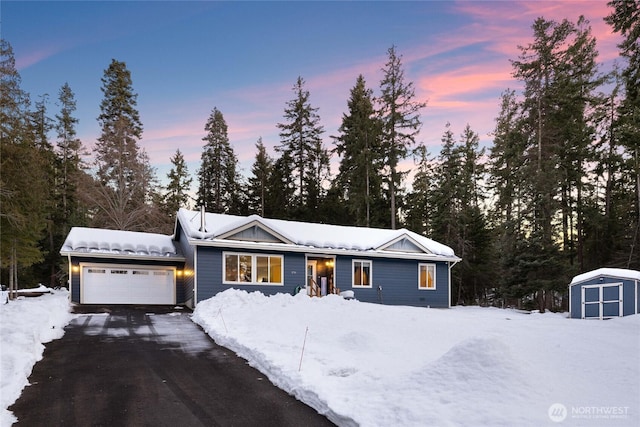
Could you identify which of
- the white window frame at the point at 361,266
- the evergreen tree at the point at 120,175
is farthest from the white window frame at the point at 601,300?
the evergreen tree at the point at 120,175

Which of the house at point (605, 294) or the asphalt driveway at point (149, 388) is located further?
the house at point (605, 294)

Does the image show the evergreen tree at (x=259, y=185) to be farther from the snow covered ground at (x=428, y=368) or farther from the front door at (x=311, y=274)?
the snow covered ground at (x=428, y=368)

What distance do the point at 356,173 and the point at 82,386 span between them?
3035 centimetres

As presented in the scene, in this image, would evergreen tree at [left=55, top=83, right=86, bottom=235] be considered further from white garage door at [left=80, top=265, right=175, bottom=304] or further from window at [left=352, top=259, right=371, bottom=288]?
window at [left=352, top=259, right=371, bottom=288]

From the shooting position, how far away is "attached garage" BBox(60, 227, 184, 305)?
18656mm

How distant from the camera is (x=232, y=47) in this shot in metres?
20.5

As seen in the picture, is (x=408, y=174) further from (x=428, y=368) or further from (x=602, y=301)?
(x=428, y=368)

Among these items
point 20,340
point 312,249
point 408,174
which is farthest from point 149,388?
point 408,174

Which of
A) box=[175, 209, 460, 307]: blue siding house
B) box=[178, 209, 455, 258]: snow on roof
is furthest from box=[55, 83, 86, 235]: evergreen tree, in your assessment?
box=[178, 209, 455, 258]: snow on roof

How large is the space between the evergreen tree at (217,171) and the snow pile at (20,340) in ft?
100

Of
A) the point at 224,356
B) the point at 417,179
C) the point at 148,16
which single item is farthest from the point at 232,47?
the point at 417,179

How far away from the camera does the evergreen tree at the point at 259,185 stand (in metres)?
42.2

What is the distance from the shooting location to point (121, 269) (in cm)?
1953

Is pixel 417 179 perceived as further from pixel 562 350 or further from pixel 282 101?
pixel 562 350
